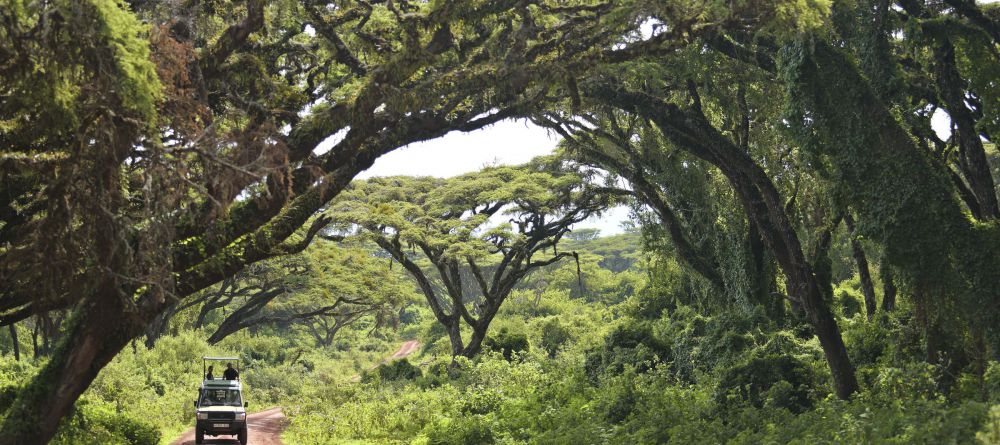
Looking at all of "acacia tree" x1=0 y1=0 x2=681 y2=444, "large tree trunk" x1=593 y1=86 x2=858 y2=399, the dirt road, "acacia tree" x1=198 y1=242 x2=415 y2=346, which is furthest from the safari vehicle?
"acacia tree" x1=198 y1=242 x2=415 y2=346

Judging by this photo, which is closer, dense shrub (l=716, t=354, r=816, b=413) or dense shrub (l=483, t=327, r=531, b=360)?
dense shrub (l=716, t=354, r=816, b=413)

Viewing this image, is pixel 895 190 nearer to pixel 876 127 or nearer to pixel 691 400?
pixel 876 127

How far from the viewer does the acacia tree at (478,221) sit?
2645 cm

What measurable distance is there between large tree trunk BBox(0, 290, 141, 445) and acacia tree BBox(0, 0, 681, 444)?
0.06 ft

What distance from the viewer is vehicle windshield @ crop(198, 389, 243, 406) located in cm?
1755

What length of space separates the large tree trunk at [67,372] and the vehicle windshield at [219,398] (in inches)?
326

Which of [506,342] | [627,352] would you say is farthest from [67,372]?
[506,342]

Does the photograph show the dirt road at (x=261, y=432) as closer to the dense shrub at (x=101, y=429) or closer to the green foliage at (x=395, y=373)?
the dense shrub at (x=101, y=429)

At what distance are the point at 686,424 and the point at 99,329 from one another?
7585mm

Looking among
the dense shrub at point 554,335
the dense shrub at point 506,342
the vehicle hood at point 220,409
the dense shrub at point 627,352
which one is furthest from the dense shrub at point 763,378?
the dense shrub at point 554,335

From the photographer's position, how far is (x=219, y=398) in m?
17.6

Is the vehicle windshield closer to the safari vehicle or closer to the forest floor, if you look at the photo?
the safari vehicle

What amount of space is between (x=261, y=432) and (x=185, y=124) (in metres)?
14.7

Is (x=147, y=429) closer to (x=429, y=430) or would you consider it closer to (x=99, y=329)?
(x=429, y=430)
